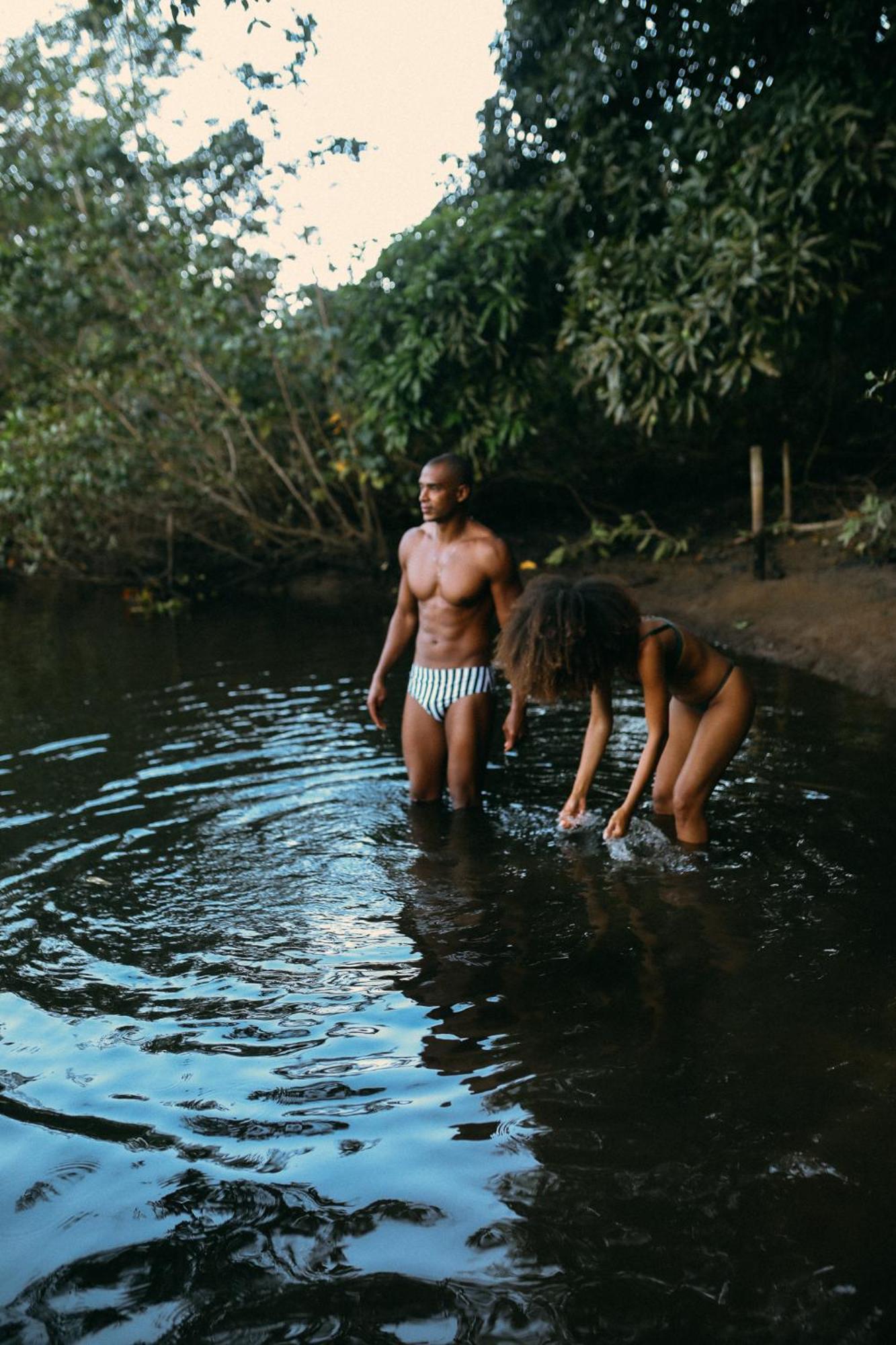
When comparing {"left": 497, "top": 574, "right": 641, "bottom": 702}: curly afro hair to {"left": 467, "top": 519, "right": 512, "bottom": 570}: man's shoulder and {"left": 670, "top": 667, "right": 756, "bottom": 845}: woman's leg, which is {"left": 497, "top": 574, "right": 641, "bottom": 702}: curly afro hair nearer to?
{"left": 670, "top": 667, "right": 756, "bottom": 845}: woman's leg

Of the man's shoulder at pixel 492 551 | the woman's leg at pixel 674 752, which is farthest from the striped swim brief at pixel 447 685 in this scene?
the woman's leg at pixel 674 752

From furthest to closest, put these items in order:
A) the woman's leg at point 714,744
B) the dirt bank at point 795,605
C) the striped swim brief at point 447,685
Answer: the dirt bank at point 795,605 < the striped swim brief at point 447,685 < the woman's leg at point 714,744

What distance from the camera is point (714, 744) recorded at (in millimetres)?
5129

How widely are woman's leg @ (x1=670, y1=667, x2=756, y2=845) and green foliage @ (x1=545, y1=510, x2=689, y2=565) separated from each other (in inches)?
323

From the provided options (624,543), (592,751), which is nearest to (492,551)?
(592,751)

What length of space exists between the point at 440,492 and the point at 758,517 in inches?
275

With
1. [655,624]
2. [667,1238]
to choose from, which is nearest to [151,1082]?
[667,1238]

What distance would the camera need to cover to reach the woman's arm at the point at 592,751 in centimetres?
465

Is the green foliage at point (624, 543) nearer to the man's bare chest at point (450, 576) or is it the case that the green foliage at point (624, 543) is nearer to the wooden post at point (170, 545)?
the wooden post at point (170, 545)

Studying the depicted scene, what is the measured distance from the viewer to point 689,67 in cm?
1098

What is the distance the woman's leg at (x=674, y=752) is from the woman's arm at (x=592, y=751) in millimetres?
722

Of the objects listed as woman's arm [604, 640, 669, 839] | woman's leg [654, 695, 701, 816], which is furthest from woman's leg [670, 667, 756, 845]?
woman's arm [604, 640, 669, 839]

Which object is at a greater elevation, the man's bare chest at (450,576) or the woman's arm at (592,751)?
the man's bare chest at (450,576)

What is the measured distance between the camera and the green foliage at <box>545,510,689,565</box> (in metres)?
13.6
